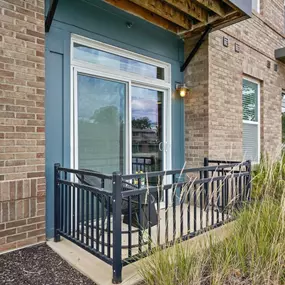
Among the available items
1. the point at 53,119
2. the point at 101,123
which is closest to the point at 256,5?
the point at 101,123

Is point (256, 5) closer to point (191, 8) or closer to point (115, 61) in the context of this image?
point (191, 8)

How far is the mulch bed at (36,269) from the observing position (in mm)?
2084

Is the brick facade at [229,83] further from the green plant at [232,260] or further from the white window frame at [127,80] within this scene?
the green plant at [232,260]

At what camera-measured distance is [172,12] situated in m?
3.80

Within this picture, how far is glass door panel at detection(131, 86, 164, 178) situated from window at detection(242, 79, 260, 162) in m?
2.20

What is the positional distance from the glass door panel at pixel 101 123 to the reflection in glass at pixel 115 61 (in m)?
0.23

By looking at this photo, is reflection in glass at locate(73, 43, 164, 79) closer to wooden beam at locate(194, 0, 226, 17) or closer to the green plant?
wooden beam at locate(194, 0, 226, 17)

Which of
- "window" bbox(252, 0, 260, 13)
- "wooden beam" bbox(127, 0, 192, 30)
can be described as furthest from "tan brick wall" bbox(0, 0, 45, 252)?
"window" bbox(252, 0, 260, 13)

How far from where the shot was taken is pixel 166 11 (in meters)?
3.69

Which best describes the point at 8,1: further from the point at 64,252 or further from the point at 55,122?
the point at 64,252


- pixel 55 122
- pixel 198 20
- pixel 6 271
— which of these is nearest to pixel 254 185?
pixel 198 20

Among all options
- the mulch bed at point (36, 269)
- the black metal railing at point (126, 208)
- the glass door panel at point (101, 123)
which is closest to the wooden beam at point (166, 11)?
the glass door panel at point (101, 123)

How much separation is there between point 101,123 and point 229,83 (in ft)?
8.81

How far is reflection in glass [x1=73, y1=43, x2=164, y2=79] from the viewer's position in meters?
3.40
